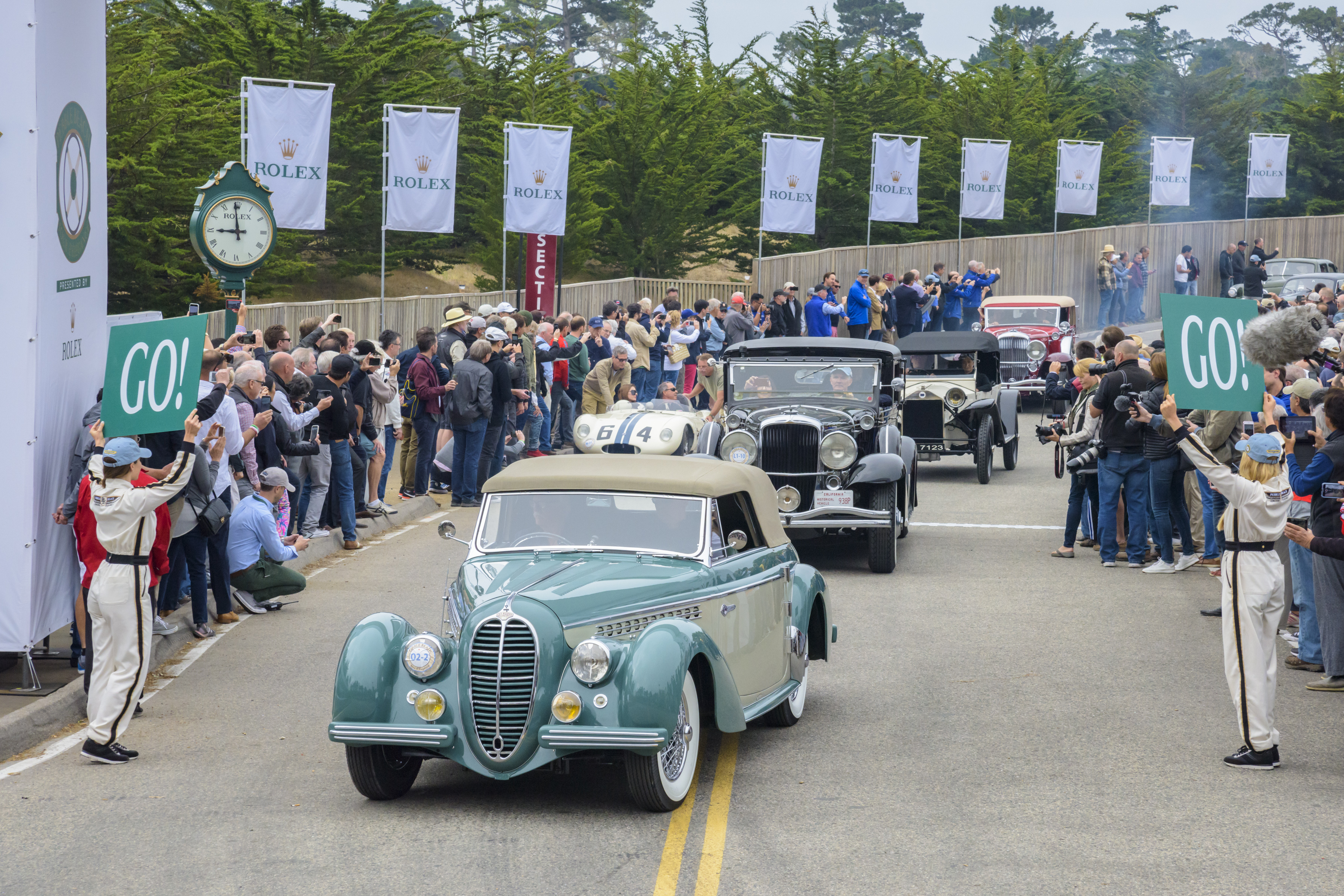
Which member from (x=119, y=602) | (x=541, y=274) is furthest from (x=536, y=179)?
(x=119, y=602)

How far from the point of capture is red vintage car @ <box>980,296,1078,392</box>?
2731 centimetres

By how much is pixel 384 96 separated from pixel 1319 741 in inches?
1220

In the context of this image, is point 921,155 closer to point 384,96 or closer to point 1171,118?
point 1171,118

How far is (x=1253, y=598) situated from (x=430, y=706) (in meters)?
4.46

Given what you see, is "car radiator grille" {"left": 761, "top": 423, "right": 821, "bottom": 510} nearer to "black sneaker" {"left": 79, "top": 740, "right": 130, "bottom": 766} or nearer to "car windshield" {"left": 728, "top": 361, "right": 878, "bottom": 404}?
"car windshield" {"left": 728, "top": 361, "right": 878, "bottom": 404}

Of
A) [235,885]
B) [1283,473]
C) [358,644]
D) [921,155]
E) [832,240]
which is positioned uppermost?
[921,155]

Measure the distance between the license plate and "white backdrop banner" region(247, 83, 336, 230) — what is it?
8.87 m

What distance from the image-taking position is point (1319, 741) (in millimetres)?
8539

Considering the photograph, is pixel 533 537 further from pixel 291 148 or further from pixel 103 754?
pixel 291 148

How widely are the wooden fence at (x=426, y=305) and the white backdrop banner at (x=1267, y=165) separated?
47.7 feet

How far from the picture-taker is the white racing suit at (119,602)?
802cm

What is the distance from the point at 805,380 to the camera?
1556 cm

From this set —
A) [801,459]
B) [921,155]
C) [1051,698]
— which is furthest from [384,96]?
[1051,698]

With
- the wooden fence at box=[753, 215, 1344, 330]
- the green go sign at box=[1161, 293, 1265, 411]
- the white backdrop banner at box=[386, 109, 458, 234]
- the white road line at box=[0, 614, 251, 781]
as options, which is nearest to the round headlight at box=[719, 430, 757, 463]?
the white road line at box=[0, 614, 251, 781]
